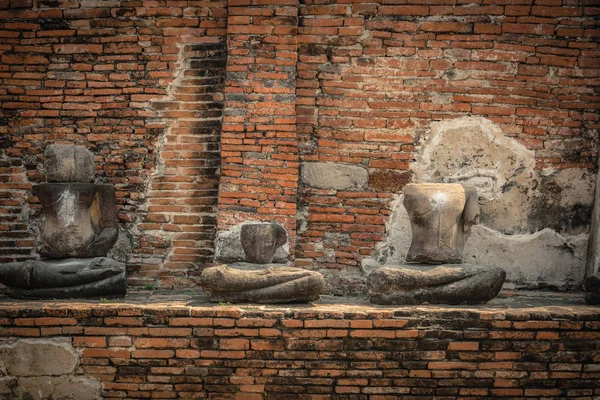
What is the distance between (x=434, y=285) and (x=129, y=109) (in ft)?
11.0

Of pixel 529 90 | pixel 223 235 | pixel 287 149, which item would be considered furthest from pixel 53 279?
pixel 529 90

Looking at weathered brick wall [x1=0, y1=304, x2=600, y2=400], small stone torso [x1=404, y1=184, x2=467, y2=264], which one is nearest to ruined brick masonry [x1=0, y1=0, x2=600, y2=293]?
small stone torso [x1=404, y1=184, x2=467, y2=264]

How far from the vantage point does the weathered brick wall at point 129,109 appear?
17.9ft

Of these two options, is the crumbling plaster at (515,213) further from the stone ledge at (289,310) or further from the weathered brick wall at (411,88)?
the stone ledge at (289,310)

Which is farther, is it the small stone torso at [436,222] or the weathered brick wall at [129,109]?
the weathered brick wall at [129,109]

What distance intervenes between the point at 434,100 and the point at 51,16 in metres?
3.90

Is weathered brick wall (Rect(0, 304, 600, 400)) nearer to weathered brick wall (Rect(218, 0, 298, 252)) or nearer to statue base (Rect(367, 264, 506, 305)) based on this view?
statue base (Rect(367, 264, 506, 305))

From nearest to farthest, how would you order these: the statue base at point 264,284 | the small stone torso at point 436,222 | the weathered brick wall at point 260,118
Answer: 1. the statue base at point 264,284
2. the small stone torso at point 436,222
3. the weathered brick wall at point 260,118

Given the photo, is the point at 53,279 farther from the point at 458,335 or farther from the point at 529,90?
the point at 529,90

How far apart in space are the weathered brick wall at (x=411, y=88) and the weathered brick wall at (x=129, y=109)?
0.98 meters

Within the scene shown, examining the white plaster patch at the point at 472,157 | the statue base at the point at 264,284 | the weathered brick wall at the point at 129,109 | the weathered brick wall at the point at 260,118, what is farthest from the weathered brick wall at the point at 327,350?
the white plaster patch at the point at 472,157

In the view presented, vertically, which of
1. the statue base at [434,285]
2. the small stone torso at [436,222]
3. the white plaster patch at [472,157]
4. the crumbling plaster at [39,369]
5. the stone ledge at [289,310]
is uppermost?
the white plaster patch at [472,157]

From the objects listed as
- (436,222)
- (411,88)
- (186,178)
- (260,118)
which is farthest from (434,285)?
(186,178)

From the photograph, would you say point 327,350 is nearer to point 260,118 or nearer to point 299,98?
point 260,118
